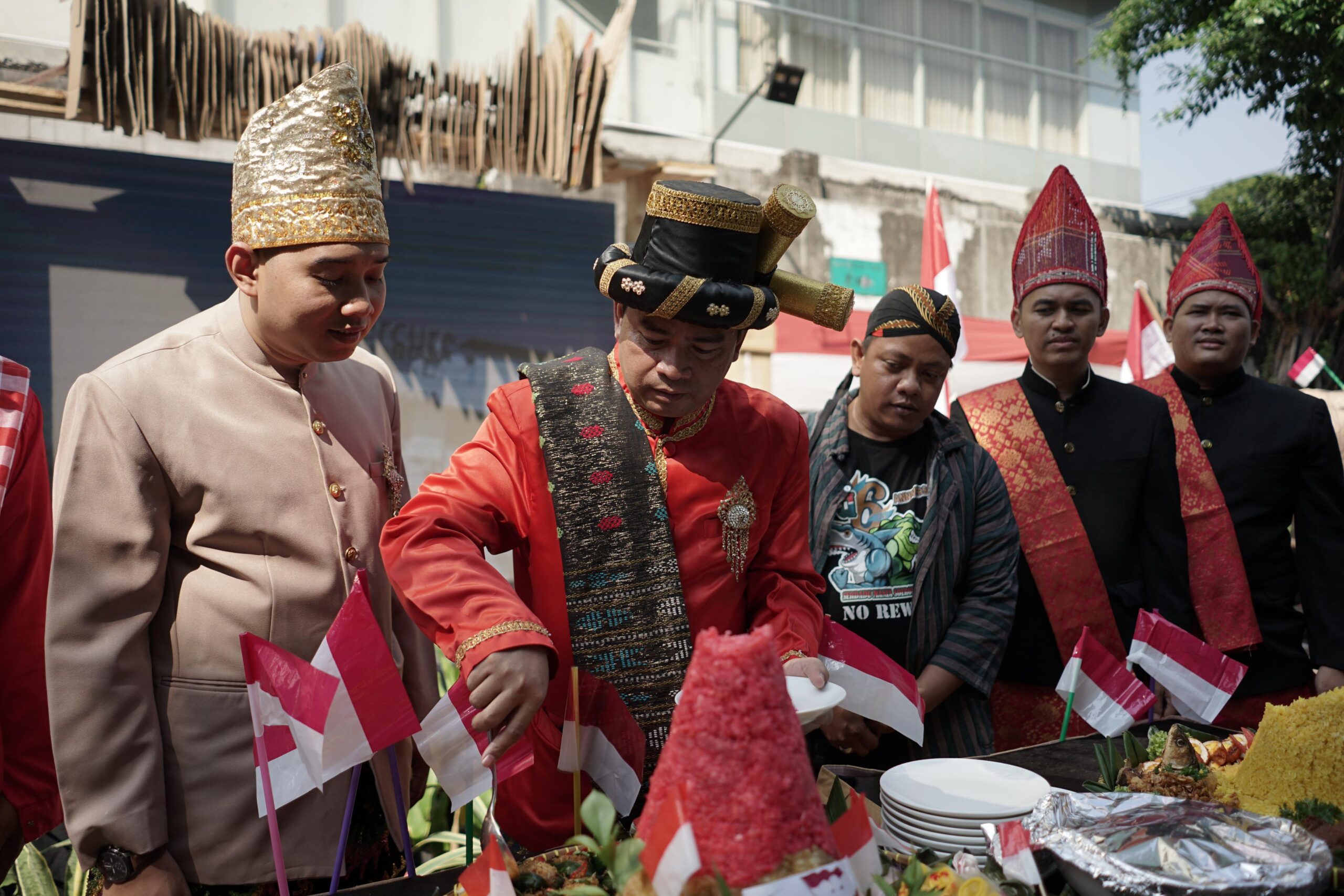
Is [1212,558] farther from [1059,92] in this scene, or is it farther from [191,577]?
[1059,92]

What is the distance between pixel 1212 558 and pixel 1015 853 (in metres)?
2.10

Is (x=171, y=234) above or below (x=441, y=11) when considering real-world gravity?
below

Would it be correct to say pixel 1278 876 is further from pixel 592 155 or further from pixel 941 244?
pixel 941 244

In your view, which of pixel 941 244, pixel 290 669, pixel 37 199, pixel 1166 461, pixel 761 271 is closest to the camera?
pixel 290 669

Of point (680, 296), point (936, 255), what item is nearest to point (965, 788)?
point (680, 296)

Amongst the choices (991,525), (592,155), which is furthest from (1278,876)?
(592,155)

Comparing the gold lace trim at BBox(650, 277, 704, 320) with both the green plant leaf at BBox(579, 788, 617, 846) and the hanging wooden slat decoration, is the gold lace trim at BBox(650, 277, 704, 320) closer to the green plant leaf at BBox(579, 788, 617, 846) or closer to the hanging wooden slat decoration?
the green plant leaf at BBox(579, 788, 617, 846)

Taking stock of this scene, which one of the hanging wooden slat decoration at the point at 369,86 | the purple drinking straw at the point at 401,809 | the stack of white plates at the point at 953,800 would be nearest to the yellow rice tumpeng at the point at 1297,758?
the stack of white plates at the point at 953,800

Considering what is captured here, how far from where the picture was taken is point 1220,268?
3340 millimetres

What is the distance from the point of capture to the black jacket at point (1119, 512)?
9.34 ft

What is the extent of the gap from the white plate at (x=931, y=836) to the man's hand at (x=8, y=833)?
62.3 inches

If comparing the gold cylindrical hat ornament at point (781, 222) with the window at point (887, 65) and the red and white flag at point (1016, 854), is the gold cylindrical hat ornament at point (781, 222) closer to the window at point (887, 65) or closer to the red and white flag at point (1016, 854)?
the red and white flag at point (1016, 854)

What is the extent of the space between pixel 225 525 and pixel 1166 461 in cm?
256

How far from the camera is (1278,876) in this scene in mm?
1167
